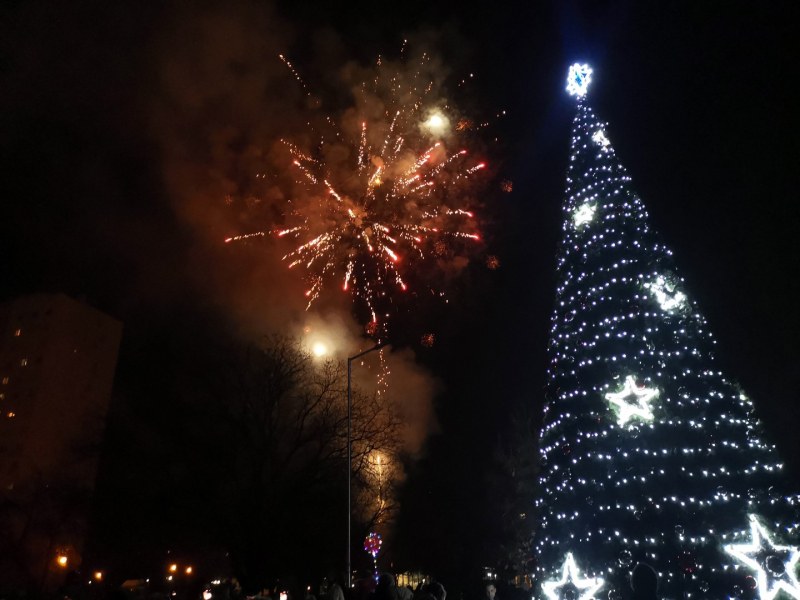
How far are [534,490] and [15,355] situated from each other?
169ft

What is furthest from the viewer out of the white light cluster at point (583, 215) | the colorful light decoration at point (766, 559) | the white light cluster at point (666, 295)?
the white light cluster at point (583, 215)

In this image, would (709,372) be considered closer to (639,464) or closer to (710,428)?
(710,428)

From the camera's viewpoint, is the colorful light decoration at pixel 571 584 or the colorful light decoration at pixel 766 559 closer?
the colorful light decoration at pixel 766 559

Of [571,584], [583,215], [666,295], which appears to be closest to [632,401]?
[666,295]

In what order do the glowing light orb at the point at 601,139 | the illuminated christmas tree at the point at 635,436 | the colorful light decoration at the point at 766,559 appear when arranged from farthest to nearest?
the glowing light orb at the point at 601,139, the illuminated christmas tree at the point at 635,436, the colorful light decoration at the point at 766,559

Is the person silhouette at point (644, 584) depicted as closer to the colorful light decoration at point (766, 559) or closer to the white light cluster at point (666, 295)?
the colorful light decoration at point (766, 559)

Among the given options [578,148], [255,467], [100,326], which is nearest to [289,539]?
[255,467]

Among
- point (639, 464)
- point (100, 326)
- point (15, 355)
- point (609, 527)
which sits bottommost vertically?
point (609, 527)

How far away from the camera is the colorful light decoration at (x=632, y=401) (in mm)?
15211

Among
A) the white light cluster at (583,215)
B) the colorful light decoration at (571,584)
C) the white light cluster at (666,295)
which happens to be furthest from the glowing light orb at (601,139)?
the colorful light decoration at (571,584)

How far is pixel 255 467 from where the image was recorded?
21953mm

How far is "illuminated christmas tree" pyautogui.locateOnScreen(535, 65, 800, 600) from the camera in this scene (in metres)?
13.7

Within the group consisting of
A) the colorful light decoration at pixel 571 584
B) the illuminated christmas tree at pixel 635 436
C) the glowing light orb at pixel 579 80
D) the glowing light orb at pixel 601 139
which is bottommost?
the colorful light decoration at pixel 571 584

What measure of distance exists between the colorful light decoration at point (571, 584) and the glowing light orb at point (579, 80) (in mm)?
13628
